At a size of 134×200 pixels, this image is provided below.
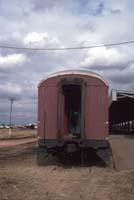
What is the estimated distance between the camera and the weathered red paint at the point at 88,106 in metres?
19.8

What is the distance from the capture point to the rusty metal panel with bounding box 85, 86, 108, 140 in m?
19.8

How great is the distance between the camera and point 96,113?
1984 centimetres

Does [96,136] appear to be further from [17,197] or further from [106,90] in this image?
[17,197]

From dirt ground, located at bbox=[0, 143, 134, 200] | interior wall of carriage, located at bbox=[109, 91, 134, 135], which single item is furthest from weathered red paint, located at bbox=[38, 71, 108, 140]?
interior wall of carriage, located at bbox=[109, 91, 134, 135]

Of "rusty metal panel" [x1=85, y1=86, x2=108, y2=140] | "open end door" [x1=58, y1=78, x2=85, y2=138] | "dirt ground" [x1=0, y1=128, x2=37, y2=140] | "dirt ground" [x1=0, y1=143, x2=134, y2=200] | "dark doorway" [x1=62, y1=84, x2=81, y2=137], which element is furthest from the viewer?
"dirt ground" [x1=0, y1=128, x2=37, y2=140]

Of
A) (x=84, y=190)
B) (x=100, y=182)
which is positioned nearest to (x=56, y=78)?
(x=100, y=182)

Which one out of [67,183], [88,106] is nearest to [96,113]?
[88,106]

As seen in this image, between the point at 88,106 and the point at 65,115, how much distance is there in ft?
4.59

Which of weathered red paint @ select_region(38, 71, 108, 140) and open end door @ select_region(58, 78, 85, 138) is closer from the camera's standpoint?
weathered red paint @ select_region(38, 71, 108, 140)

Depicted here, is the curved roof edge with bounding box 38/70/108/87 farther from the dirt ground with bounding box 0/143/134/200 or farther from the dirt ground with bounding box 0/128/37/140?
the dirt ground with bounding box 0/128/37/140

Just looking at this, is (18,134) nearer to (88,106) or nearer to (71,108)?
(71,108)

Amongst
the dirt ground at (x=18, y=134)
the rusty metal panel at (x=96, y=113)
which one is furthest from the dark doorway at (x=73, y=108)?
the dirt ground at (x=18, y=134)

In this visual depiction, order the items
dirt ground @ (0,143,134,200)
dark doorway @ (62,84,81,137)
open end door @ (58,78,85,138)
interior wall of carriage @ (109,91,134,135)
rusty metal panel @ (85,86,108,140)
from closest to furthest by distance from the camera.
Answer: dirt ground @ (0,143,134,200)
rusty metal panel @ (85,86,108,140)
open end door @ (58,78,85,138)
dark doorway @ (62,84,81,137)
interior wall of carriage @ (109,91,134,135)

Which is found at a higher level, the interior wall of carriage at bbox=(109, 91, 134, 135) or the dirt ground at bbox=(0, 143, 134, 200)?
the interior wall of carriage at bbox=(109, 91, 134, 135)
